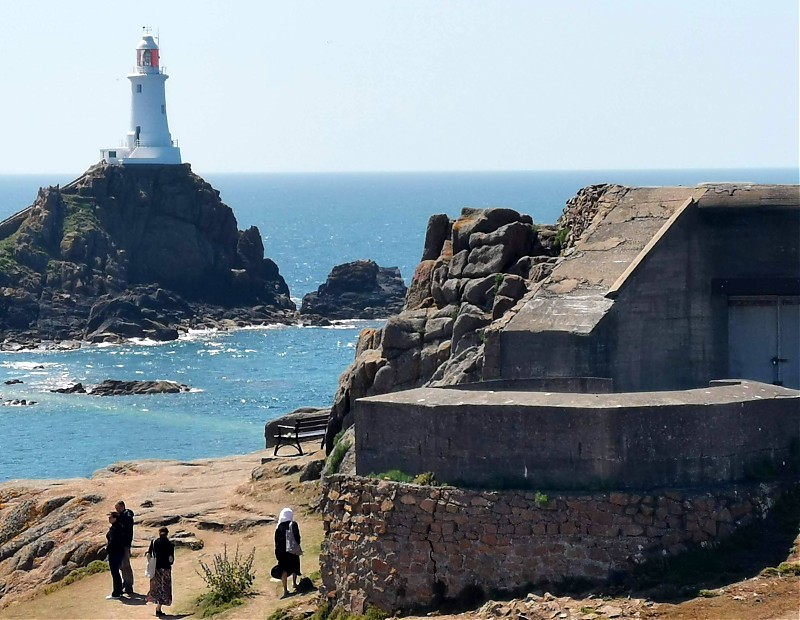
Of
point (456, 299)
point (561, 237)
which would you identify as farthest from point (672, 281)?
point (456, 299)

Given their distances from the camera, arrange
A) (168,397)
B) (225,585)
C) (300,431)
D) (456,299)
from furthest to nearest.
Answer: (168,397), (300,431), (456,299), (225,585)

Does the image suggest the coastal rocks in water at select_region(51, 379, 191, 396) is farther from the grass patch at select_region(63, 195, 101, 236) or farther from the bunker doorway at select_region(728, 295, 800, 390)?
the bunker doorway at select_region(728, 295, 800, 390)

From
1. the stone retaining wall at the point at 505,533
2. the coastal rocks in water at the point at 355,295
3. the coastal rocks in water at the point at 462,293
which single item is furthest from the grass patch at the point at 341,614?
the coastal rocks in water at the point at 355,295

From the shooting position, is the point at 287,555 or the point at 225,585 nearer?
the point at 287,555

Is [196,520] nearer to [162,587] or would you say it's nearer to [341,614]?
[162,587]

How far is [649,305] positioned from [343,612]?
5246 mm

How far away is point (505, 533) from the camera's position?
41.2 ft

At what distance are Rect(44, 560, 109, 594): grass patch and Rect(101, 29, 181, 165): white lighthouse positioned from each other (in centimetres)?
8801

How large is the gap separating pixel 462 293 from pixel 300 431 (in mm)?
7214

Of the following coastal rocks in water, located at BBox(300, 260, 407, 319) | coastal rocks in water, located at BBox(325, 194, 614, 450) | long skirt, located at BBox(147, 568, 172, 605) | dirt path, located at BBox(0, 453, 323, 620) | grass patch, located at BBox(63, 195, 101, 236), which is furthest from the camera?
grass patch, located at BBox(63, 195, 101, 236)

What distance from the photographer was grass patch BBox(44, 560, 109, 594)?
18516 mm

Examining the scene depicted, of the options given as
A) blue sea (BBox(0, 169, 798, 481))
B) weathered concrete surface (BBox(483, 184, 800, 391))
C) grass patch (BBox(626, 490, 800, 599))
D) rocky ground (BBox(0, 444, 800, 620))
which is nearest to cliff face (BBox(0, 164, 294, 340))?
blue sea (BBox(0, 169, 798, 481))

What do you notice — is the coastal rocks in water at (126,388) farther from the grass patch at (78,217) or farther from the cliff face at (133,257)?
the grass patch at (78,217)

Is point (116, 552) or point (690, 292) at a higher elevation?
point (690, 292)
